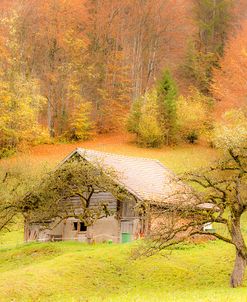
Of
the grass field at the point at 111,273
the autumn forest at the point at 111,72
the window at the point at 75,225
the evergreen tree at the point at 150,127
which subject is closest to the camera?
the grass field at the point at 111,273

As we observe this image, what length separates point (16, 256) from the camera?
32.8 meters

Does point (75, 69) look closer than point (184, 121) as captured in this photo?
No

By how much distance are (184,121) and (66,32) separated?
648 inches

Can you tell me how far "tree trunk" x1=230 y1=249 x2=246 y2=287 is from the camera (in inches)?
955

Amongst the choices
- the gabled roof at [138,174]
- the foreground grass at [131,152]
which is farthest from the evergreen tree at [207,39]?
the gabled roof at [138,174]

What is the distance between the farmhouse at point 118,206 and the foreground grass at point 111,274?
3.38 meters

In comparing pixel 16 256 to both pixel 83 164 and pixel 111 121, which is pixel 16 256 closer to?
pixel 83 164

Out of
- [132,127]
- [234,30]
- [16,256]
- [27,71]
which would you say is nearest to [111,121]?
[132,127]

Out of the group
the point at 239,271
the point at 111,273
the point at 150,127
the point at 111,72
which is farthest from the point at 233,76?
the point at 239,271

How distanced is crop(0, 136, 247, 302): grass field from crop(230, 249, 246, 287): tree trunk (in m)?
Answer: 0.40

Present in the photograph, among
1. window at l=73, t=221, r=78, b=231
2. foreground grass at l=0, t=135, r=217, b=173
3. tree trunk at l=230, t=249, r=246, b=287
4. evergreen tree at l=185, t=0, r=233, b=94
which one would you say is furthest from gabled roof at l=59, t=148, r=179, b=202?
evergreen tree at l=185, t=0, r=233, b=94

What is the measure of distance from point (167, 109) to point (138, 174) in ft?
75.4

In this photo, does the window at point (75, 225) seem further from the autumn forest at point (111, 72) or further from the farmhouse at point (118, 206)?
the autumn forest at point (111, 72)

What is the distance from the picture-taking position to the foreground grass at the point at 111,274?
22.9 meters
